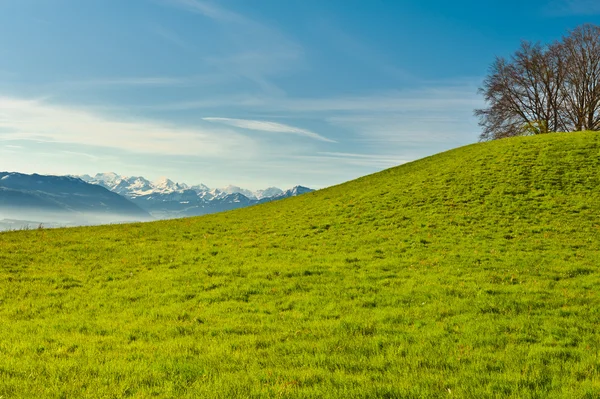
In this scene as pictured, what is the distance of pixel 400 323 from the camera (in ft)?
40.6

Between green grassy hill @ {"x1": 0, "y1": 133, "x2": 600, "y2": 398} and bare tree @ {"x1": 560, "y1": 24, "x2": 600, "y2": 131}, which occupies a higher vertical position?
bare tree @ {"x1": 560, "y1": 24, "x2": 600, "y2": 131}

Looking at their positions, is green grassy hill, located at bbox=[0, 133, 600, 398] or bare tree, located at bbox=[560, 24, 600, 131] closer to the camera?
green grassy hill, located at bbox=[0, 133, 600, 398]

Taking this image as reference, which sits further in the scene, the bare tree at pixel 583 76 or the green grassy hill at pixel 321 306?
the bare tree at pixel 583 76

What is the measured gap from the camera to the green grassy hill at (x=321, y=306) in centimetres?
859

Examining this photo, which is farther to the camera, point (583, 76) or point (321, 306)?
point (583, 76)

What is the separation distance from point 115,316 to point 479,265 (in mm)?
16960

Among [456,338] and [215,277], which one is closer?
[456,338]

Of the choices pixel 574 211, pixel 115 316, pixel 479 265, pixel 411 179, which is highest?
pixel 411 179

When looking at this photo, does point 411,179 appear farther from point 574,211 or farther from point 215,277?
point 215,277

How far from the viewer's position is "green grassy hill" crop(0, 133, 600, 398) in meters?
8.59

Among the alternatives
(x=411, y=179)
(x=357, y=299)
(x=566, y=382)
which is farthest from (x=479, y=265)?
(x=411, y=179)

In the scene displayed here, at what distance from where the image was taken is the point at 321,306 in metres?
14.4

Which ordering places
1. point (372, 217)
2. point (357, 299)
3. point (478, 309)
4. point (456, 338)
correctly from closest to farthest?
point (456, 338)
point (478, 309)
point (357, 299)
point (372, 217)

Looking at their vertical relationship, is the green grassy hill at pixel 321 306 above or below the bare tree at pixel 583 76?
below
